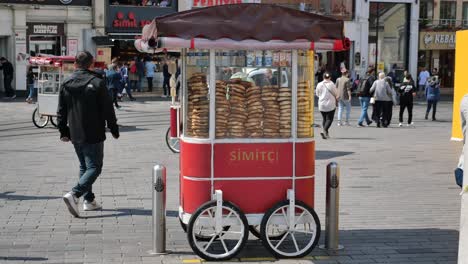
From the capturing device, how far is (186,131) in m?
6.88

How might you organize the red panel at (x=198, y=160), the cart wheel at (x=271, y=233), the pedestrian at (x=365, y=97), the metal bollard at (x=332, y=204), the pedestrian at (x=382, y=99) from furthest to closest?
the pedestrian at (x=365, y=97)
the pedestrian at (x=382, y=99)
the cart wheel at (x=271, y=233)
the metal bollard at (x=332, y=204)
the red panel at (x=198, y=160)

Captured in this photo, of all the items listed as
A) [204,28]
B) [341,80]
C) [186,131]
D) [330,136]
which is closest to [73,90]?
[186,131]

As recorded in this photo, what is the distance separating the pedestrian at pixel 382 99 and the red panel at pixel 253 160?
14.3m

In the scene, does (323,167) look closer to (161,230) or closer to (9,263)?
(161,230)

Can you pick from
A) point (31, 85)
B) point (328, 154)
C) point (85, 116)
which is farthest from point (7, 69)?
point (85, 116)

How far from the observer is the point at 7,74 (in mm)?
29344

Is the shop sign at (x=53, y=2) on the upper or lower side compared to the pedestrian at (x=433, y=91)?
upper

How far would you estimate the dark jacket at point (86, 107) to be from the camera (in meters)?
8.09

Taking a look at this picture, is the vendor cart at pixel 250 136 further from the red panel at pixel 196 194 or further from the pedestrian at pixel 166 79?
the pedestrian at pixel 166 79

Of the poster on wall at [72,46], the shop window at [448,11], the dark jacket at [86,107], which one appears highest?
the shop window at [448,11]

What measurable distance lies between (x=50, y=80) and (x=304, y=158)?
1324cm

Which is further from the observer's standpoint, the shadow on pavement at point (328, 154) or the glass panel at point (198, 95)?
the shadow on pavement at point (328, 154)

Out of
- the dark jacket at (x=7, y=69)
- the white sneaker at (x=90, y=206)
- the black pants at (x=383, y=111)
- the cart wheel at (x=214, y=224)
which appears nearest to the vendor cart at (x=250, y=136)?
the cart wheel at (x=214, y=224)

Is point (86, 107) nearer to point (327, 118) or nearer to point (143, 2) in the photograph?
point (327, 118)
